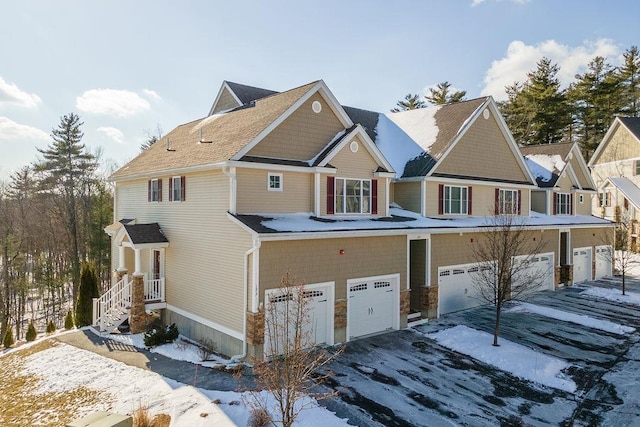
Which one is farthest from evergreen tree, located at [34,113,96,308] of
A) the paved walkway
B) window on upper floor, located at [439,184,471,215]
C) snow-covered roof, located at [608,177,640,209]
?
snow-covered roof, located at [608,177,640,209]

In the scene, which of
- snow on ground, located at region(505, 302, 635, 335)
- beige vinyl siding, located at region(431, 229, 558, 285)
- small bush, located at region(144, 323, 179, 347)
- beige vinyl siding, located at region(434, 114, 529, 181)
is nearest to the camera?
small bush, located at region(144, 323, 179, 347)

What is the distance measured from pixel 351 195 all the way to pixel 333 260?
3.25 metres

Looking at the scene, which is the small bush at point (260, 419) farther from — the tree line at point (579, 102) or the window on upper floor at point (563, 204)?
the tree line at point (579, 102)

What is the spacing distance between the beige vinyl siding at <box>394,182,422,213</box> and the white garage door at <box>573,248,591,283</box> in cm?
1373

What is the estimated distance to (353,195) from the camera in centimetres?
1642

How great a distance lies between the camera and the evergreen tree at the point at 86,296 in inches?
761

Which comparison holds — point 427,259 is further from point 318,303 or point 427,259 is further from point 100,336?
point 100,336

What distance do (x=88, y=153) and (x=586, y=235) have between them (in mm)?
40958

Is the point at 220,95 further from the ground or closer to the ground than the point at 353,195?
further from the ground

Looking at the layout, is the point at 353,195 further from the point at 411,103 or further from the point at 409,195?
the point at 411,103

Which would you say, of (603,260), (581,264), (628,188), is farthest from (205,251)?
(628,188)

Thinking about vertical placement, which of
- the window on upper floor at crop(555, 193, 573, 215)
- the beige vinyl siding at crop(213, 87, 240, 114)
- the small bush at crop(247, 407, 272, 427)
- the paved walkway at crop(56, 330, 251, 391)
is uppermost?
the beige vinyl siding at crop(213, 87, 240, 114)

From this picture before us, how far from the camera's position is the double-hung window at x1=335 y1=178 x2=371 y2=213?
52.5 feet

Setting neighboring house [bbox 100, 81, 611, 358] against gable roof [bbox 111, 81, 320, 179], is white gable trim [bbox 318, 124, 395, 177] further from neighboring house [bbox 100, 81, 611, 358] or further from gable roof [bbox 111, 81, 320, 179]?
gable roof [bbox 111, 81, 320, 179]
